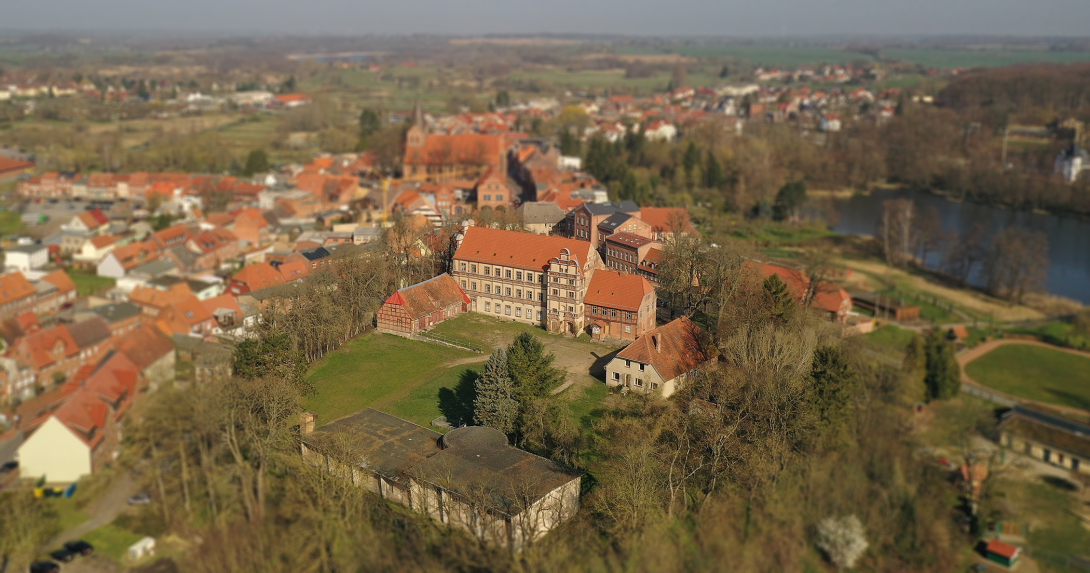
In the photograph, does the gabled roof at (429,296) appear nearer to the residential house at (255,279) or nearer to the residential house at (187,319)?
the residential house at (255,279)

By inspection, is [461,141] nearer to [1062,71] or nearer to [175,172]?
[175,172]

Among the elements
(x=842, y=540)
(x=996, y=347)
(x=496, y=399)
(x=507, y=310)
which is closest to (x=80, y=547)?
(x=496, y=399)

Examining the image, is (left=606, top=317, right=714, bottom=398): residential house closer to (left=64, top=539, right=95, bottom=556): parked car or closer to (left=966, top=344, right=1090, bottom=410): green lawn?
(left=966, top=344, right=1090, bottom=410): green lawn

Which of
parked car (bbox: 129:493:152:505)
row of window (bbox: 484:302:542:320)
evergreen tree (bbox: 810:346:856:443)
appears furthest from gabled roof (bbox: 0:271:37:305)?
evergreen tree (bbox: 810:346:856:443)

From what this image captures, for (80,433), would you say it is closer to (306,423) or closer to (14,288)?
(306,423)

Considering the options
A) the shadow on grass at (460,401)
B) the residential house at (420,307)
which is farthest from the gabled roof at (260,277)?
the shadow on grass at (460,401)

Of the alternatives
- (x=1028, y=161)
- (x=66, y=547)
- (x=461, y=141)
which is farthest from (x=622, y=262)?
(x=1028, y=161)
